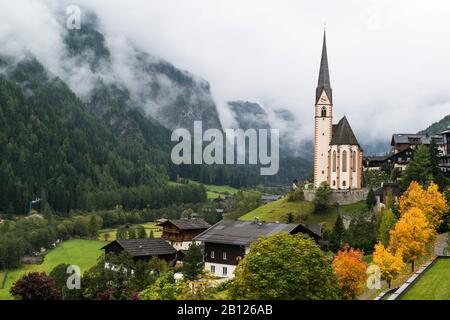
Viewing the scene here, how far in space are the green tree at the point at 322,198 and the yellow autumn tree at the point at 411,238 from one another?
37.4m

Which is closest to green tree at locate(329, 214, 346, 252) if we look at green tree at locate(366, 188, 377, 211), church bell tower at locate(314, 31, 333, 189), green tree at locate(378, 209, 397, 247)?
green tree at locate(378, 209, 397, 247)

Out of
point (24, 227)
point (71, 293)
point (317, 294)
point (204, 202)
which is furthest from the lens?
point (204, 202)

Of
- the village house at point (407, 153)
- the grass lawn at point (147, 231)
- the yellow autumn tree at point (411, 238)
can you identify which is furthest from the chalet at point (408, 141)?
the yellow autumn tree at point (411, 238)

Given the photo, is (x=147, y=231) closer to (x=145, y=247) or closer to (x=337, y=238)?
(x=145, y=247)

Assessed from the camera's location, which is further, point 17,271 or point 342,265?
point 17,271

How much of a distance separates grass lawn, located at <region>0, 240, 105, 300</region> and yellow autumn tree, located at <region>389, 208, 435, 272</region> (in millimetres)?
43895

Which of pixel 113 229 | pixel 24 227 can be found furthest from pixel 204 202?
pixel 24 227

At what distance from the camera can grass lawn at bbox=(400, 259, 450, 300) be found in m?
32.8

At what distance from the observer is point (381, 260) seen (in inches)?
1599

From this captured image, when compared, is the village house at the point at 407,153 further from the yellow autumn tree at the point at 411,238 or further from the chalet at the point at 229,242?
the yellow autumn tree at the point at 411,238

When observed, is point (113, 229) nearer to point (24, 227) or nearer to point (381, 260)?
point (24, 227)

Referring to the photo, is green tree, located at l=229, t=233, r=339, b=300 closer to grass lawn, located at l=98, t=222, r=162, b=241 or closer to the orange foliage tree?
the orange foliage tree
